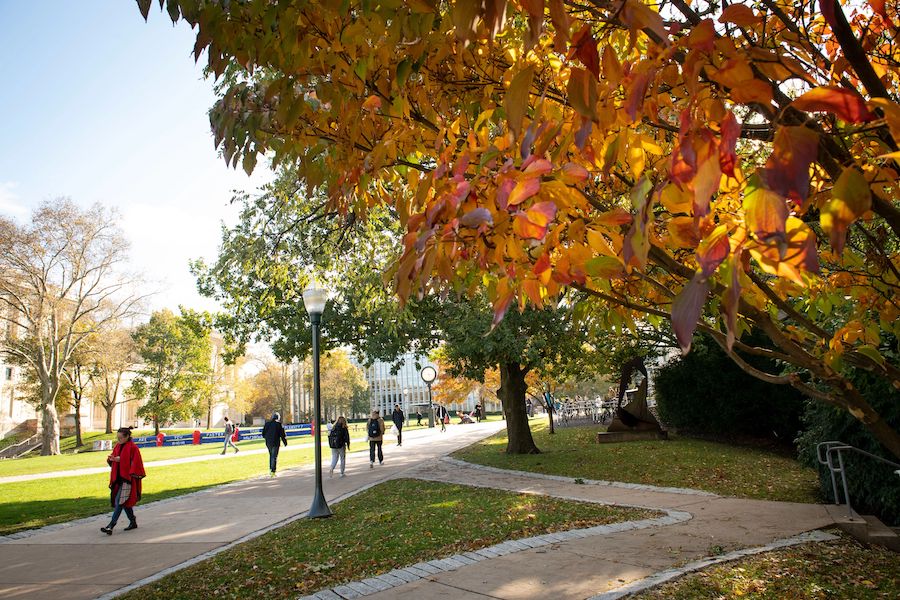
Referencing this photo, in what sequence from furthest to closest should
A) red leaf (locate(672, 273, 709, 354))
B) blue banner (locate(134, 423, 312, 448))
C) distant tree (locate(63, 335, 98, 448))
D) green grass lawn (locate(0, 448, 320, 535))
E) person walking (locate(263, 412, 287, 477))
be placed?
distant tree (locate(63, 335, 98, 448)) < blue banner (locate(134, 423, 312, 448)) < person walking (locate(263, 412, 287, 477)) < green grass lawn (locate(0, 448, 320, 535)) < red leaf (locate(672, 273, 709, 354))

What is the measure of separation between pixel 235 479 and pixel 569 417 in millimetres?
22131

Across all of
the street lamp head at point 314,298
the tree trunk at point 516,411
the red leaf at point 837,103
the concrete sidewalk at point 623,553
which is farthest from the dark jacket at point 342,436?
the red leaf at point 837,103

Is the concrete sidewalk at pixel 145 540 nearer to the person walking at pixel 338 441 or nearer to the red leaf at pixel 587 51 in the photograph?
the person walking at pixel 338 441

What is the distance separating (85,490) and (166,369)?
39.9 metres

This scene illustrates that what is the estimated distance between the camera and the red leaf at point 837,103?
1.10 m

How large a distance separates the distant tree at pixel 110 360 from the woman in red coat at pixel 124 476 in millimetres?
33498

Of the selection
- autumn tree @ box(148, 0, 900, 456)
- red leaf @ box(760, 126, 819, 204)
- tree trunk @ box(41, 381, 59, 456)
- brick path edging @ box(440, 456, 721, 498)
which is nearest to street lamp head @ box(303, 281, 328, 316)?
brick path edging @ box(440, 456, 721, 498)

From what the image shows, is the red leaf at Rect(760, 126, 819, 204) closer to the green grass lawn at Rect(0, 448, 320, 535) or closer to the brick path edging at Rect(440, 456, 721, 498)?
the brick path edging at Rect(440, 456, 721, 498)

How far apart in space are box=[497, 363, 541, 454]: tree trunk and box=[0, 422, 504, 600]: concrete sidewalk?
477 centimetres

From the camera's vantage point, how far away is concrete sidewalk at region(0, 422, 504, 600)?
6.02 m

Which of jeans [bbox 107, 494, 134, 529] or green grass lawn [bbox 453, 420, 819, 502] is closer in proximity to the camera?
jeans [bbox 107, 494, 134, 529]

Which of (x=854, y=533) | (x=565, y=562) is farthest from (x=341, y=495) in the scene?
→ (x=854, y=533)

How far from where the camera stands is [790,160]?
102 centimetres

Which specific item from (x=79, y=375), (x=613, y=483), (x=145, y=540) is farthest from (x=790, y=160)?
(x=79, y=375)
